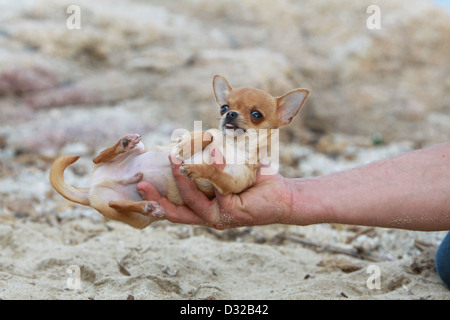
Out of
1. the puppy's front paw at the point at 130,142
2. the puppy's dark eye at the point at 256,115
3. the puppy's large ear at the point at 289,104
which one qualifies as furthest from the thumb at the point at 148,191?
the puppy's large ear at the point at 289,104

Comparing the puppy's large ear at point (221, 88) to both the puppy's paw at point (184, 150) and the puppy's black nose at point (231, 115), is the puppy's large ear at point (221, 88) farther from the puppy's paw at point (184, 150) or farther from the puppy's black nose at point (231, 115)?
the puppy's paw at point (184, 150)

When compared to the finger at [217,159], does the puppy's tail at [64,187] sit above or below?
below

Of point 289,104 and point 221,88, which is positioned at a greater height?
point 221,88

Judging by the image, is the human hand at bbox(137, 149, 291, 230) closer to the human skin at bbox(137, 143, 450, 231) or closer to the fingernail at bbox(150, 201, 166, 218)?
the human skin at bbox(137, 143, 450, 231)

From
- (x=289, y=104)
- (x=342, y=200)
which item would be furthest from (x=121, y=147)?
(x=342, y=200)

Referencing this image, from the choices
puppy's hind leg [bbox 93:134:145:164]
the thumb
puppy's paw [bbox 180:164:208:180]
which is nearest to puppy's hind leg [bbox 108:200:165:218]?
the thumb

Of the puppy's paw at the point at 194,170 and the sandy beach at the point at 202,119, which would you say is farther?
the sandy beach at the point at 202,119

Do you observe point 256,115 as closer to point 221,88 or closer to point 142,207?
point 221,88
